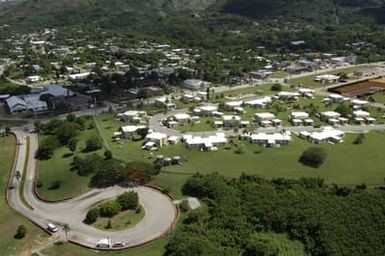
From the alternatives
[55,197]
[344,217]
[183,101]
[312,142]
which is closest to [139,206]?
[55,197]

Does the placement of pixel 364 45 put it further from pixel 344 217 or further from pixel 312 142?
pixel 344 217

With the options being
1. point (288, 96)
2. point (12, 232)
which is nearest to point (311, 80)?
point (288, 96)

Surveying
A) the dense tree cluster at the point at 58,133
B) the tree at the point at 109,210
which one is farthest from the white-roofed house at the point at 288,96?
the tree at the point at 109,210

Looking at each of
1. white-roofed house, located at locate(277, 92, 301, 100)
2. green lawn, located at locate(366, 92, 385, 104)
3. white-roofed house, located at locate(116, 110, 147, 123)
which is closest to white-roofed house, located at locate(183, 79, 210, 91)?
white-roofed house, located at locate(277, 92, 301, 100)

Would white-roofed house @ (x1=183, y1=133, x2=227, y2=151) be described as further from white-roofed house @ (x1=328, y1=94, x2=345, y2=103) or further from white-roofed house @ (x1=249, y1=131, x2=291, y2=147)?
white-roofed house @ (x1=328, y1=94, x2=345, y2=103)

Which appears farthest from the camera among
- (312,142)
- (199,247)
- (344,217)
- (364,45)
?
(364,45)

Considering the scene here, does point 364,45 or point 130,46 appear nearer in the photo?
point 364,45
